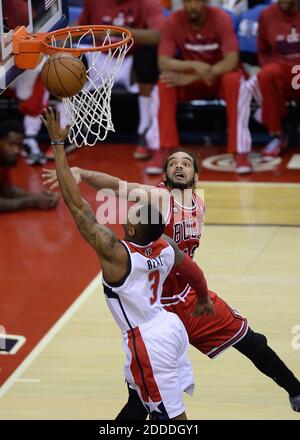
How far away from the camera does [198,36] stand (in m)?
9.90

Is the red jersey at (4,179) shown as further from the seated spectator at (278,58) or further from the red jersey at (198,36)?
the seated spectator at (278,58)

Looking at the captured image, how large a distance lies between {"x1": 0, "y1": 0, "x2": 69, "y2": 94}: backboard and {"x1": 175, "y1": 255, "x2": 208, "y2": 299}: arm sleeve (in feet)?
4.58

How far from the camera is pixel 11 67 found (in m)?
5.83

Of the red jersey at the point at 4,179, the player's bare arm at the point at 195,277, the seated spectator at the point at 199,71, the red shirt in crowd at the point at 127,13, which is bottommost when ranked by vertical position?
the red jersey at the point at 4,179

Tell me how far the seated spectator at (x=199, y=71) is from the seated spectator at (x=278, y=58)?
28 centimetres

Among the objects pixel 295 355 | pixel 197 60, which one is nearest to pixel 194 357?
pixel 295 355

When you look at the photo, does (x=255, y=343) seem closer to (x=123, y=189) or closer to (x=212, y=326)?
(x=212, y=326)

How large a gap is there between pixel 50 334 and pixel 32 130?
4.05 m

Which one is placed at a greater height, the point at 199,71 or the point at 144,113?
the point at 199,71

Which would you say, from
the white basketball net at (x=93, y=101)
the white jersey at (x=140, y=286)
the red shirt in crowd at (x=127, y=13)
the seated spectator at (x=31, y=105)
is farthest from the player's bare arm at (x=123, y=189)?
the red shirt in crowd at (x=127, y=13)

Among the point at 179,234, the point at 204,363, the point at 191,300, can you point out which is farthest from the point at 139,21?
the point at 191,300

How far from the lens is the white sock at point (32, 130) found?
10359 millimetres

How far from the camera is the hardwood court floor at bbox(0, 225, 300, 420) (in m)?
5.72

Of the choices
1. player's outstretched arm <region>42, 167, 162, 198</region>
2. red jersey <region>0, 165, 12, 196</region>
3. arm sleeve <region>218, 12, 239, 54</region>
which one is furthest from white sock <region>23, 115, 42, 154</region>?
player's outstretched arm <region>42, 167, 162, 198</region>
